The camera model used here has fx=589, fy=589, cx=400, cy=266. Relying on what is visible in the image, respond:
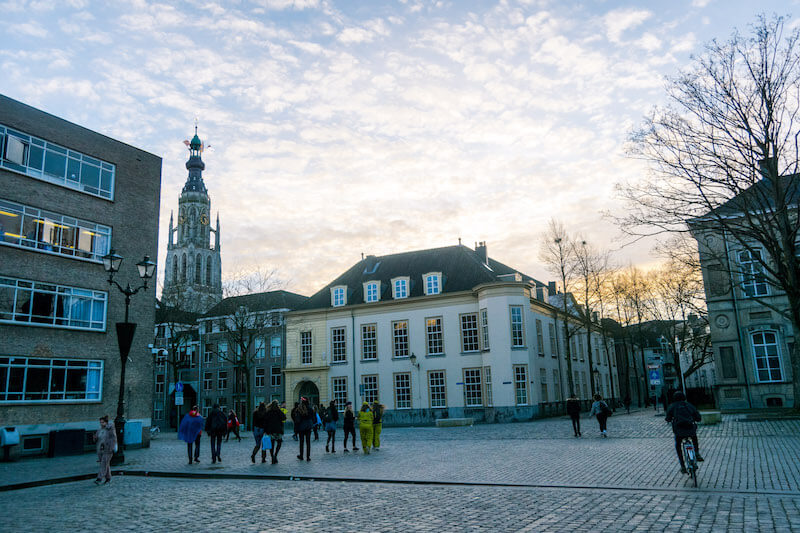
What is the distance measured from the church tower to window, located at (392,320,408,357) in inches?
2835

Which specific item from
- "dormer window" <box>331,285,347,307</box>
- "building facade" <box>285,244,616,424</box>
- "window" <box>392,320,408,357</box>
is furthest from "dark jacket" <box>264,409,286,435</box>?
"dormer window" <box>331,285,347,307</box>

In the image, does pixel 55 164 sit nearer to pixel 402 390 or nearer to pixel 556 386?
pixel 402 390

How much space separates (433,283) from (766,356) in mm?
21615

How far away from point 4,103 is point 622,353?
72.4m

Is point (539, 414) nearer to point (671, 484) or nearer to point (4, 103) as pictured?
point (671, 484)

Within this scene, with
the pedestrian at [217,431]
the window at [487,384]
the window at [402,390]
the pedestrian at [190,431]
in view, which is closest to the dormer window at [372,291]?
the window at [402,390]

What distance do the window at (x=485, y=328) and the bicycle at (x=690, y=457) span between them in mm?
29682

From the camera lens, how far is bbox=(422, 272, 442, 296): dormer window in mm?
44125

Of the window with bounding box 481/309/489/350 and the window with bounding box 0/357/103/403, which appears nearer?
the window with bounding box 0/357/103/403

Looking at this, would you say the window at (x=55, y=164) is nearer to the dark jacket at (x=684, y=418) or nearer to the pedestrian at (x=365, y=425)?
the pedestrian at (x=365, y=425)

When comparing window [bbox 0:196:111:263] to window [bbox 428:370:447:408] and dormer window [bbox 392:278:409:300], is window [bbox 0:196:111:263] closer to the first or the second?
dormer window [bbox 392:278:409:300]

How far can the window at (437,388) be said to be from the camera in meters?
42.3

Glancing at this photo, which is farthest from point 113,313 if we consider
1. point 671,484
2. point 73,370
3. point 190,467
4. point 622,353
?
point 622,353

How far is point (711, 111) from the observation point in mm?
22109
